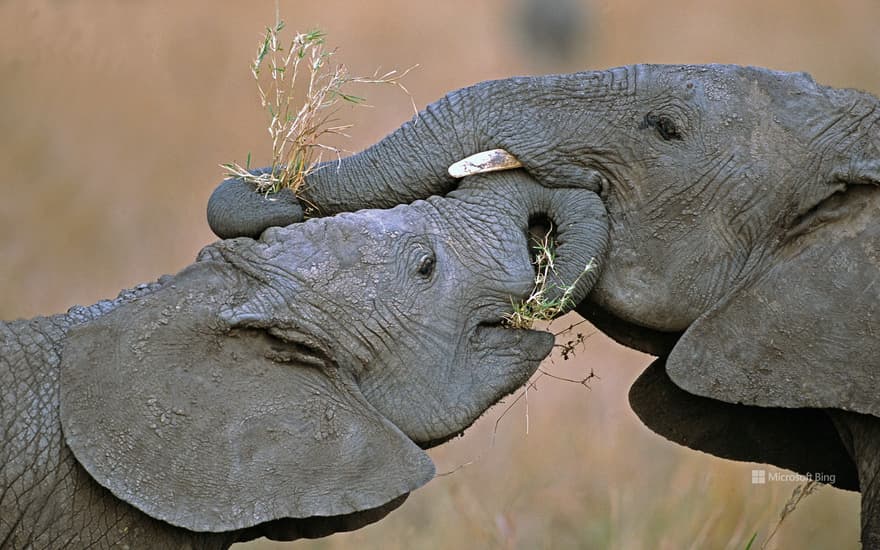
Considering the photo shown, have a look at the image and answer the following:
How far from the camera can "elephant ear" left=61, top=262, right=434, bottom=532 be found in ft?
15.5

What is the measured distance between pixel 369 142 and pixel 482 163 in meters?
4.11

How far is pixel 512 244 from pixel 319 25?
4.74 meters

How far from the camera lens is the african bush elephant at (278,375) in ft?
15.5

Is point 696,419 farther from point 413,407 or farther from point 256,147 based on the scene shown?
point 256,147

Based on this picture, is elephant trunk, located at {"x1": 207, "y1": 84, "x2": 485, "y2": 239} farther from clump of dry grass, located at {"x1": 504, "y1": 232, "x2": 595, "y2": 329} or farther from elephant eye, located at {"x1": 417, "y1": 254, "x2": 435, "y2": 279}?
clump of dry grass, located at {"x1": 504, "y1": 232, "x2": 595, "y2": 329}

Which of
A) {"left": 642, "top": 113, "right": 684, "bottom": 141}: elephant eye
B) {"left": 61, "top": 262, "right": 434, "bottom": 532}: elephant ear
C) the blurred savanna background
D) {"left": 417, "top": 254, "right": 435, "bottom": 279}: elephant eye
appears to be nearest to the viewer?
{"left": 61, "top": 262, "right": 434, "bottom": 532}: elephant ear

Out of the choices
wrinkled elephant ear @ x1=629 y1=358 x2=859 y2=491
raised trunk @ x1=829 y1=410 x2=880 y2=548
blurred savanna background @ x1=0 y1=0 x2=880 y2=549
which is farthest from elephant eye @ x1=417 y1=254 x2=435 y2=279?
blurred savanna background @ x1=0 y1=0 x2=880 y2=549

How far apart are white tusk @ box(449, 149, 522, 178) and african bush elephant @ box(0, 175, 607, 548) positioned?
46mm

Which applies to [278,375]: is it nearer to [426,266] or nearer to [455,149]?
[426,266]

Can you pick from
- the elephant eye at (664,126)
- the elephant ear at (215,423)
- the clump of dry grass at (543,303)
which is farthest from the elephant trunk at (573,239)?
the elephant ear at (215,423)

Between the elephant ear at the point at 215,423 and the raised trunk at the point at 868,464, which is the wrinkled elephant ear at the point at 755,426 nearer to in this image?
the raised trunk at the point at 868,464

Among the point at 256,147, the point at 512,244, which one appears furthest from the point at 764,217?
the point at 256,147

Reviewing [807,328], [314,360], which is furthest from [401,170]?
[807,328]

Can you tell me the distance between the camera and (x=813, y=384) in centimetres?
529
